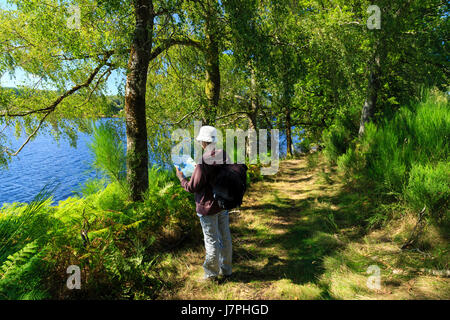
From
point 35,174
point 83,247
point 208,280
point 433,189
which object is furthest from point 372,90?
point 35,174

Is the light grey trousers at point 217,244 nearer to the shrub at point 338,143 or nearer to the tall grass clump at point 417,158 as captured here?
the tall grass clump at point 417,158

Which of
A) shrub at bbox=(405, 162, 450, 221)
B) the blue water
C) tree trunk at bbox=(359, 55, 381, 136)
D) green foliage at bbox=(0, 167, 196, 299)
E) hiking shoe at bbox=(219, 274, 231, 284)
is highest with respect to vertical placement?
tree trunk at bbox=(359, 55, 381, 136)

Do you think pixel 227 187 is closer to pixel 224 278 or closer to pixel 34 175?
pixel 224 278

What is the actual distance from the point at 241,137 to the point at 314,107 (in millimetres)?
6330

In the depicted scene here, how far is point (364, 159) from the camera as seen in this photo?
563cm

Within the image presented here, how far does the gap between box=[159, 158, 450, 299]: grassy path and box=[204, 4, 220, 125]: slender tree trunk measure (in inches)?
102

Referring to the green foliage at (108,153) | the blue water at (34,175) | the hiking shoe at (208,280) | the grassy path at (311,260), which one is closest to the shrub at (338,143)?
the grassy path at (311,260)

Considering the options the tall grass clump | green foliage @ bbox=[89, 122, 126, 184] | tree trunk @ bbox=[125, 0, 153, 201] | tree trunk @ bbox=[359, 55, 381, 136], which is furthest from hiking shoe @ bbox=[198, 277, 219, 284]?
tree trunk @ bbox=[359, 55, 381, 136]

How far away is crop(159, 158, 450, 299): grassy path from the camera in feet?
8.73

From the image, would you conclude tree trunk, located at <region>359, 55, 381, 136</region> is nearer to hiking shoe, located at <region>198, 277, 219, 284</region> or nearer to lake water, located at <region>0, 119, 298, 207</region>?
hiking shoe, located at <region>198, 277, 219, 284</region>

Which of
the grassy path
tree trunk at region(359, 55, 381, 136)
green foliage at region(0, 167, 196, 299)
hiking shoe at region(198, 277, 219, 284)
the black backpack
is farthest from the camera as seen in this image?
tree trunk at region(359, 55, 381, 136)

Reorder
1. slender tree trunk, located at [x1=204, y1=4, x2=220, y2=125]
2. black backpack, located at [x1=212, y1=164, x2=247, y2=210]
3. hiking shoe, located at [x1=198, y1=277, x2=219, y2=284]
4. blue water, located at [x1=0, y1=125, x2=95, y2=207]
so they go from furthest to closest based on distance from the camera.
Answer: blue water, located at [x1=0, y1=125, x2=95, y2=207] < slender tree trunk, located at [x1=204, y1=4, x2=220, y2=125] < hiking shoe, located at [x1=198, y1=277, x2=219, y2=284] < black backpack, located at [x1=212, y1=164, x2=247, y2=210]

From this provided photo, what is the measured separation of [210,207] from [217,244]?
58 centimetres
